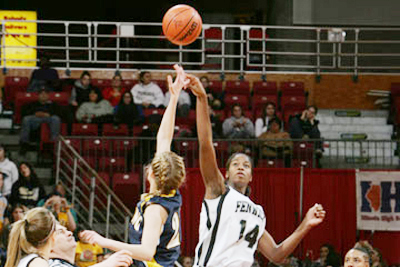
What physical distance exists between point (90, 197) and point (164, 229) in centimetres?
788

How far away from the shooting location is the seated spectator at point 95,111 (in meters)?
14.4

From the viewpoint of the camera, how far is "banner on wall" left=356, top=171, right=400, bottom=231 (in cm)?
1328

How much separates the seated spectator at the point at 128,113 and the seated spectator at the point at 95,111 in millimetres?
172

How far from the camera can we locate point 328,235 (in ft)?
43.7

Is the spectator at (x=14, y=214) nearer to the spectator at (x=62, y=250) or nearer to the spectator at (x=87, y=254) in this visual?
the spectator at (x=87, y=254)

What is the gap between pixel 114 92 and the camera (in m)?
15.5

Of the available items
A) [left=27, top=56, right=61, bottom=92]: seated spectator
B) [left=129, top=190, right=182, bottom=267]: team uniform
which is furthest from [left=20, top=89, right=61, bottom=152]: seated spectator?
[left=129, top=190, right=182, bottom=267]: team uniform

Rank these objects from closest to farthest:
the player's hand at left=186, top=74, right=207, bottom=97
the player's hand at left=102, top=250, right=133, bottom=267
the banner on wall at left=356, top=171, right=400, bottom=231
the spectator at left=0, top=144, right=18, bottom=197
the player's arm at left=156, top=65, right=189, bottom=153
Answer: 1. the player's hand at left=102, top=250, right=133, bottom=267
2. the player's hand at left=186, top=74, right=207, bottom=97
3. the player's arm at left=156, top=65, right=189, bottom=153
4. the spectator at left=0, top=144, right=18, bottom=197
5. the banner on wall at left=356, top=171, right=400, bottom=231

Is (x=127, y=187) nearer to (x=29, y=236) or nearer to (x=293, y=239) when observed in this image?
(x=293, y=239)

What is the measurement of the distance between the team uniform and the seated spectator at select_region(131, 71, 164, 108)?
10502mm

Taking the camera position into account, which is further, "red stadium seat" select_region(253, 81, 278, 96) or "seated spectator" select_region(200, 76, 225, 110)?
"red stadium seat" select_region(253, 81, 278, 96)

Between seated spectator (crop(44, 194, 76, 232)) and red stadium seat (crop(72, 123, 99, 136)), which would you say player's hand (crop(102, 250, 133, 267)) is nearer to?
seated spectator (crop(44, 194, 76, 232))

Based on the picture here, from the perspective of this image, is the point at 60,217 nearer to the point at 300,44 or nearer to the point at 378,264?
the point at 378,264

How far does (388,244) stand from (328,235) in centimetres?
103
